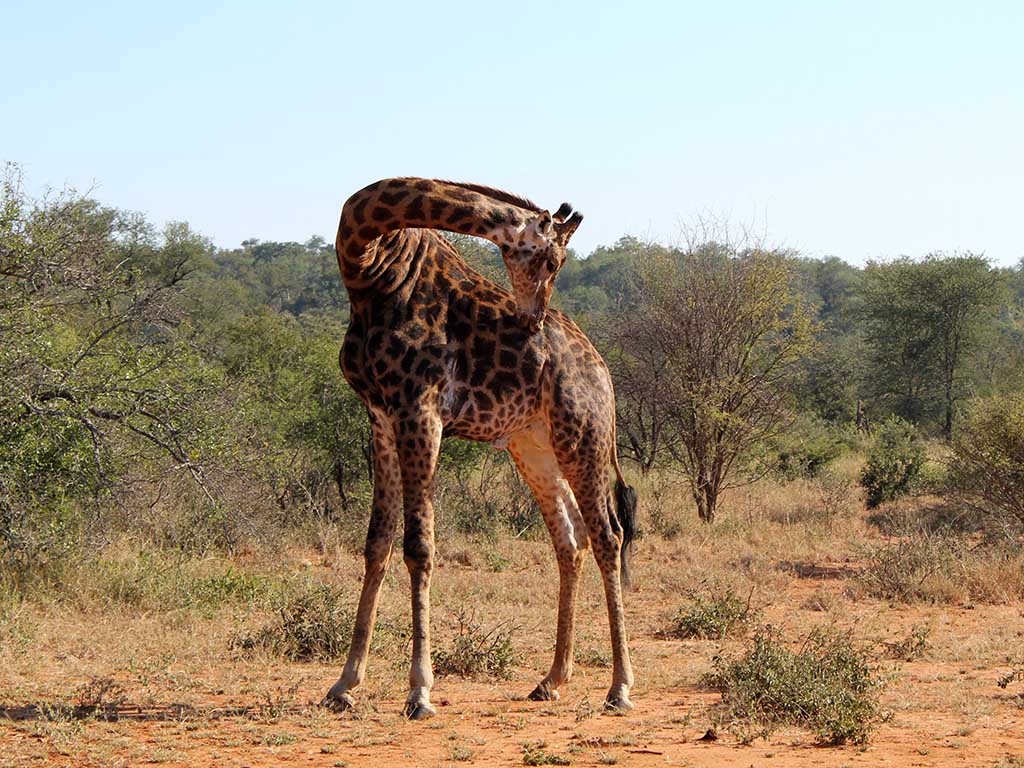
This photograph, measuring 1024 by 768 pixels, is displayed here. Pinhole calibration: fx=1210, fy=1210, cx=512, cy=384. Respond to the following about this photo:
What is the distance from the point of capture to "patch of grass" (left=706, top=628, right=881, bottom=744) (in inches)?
240

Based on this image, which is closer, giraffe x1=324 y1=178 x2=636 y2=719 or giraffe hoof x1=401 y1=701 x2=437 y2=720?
giraffe hoof x1=401 y1=701 x2=437 y2=720

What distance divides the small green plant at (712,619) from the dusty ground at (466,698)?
227 millimetres

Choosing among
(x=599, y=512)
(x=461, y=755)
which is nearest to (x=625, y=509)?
(x=599, y=512)

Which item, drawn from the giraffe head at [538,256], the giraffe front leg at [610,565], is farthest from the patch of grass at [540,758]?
the giraffe head at [538,256]

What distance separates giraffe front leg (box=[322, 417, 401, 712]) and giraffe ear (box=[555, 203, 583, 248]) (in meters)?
1.49

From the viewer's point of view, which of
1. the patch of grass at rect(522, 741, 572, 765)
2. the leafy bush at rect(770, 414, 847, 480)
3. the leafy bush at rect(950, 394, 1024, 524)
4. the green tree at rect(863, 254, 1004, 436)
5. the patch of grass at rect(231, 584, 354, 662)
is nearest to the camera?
the patch of grass at rect(522, 741, 572, 765)

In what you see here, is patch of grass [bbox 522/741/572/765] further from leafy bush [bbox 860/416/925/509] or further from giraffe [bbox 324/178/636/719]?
leafy bush [bbox 860/416/925/509]

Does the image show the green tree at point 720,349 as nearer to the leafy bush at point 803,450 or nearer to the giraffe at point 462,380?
the leafy bush at point 803,450

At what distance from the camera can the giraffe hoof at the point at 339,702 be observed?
668 cm

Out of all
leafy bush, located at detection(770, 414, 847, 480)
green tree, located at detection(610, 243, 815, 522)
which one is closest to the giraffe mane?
green tree, located at detection(610, 243, 815, 522)

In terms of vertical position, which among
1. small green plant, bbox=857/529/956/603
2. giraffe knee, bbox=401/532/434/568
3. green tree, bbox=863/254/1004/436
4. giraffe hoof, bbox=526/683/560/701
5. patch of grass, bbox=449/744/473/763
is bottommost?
patch of grass, bbox=449/744/473/763

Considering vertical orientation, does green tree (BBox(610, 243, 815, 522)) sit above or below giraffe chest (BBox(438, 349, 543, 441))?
above

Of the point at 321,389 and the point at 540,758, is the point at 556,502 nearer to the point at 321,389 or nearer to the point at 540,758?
the point at 540,758

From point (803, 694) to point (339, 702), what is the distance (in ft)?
8.29
